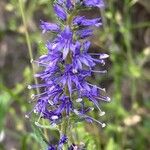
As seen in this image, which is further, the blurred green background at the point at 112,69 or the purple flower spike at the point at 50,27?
the blurred green background at the point at 112,69

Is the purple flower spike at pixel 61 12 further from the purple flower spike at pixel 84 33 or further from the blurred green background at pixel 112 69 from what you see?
the blurred green background at pixel 112 69

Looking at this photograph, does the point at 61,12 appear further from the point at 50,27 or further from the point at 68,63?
the point at 68,63

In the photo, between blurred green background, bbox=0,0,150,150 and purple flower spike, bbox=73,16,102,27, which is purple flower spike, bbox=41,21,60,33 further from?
blurred green background, bbox=0,0,150,150

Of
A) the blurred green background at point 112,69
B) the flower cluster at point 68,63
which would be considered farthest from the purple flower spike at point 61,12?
the blurred green background at point 112,69

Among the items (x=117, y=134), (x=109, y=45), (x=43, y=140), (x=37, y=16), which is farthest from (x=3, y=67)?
(x=43, y=140)

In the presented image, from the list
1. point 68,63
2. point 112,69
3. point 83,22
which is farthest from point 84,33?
point 112,69

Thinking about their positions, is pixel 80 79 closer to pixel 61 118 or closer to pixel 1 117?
pixel 61 118
